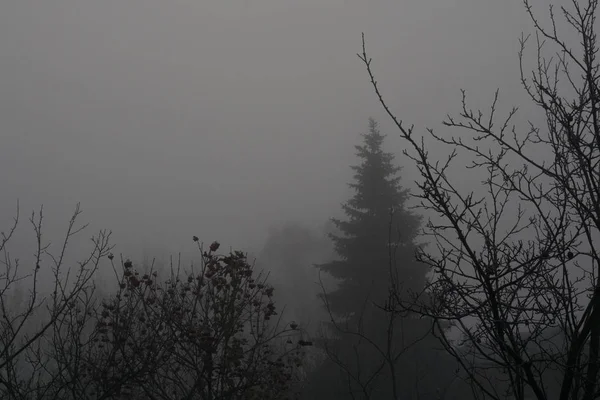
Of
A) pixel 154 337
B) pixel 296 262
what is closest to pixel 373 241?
pixel 154 337

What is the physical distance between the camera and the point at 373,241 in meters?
18.1

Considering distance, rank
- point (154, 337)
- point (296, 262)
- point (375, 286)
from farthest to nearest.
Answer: point (296, 262)
point (375, 286)
point (154, 337)

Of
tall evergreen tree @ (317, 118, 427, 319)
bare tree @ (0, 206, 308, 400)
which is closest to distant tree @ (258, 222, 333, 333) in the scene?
tall evergreen tree @ (317, 118, 427, 319)

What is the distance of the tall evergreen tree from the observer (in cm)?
1727

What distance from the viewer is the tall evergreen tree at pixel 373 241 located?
17266 millimetres

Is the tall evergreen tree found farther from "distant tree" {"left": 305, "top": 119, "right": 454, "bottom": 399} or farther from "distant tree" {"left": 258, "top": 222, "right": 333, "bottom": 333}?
"distant tree" {"left": 258, "top": 222, "right": 333, "bottom": 333}

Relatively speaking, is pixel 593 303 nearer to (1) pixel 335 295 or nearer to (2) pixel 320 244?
(1) pixel 335 295

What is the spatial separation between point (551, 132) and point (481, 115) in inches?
23.7

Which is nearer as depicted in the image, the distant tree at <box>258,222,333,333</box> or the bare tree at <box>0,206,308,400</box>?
the bare tree at <box>0,206,308,400</box>

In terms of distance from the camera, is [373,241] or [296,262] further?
[296,262]

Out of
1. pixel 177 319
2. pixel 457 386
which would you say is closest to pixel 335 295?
pixel 457 386

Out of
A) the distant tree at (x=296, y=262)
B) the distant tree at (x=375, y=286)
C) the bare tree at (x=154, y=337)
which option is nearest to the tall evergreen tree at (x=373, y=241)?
the distant tree at (x=375, y=286)

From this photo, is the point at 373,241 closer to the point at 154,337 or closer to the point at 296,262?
the point at 154,337

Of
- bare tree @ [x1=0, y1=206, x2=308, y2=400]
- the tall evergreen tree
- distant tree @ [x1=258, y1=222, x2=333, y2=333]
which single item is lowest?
bare tree @ [x1=0, y1=206, x2=308, y2=400]
